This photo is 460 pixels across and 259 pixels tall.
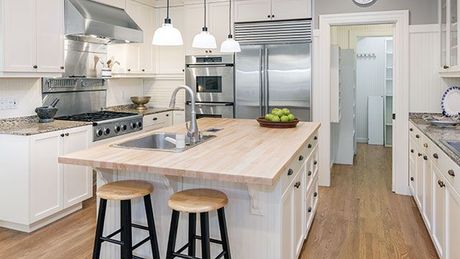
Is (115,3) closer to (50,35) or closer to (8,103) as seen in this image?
(50,35)

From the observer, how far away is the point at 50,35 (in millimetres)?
3795

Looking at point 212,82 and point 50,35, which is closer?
point 50,35

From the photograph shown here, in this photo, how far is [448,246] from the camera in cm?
241

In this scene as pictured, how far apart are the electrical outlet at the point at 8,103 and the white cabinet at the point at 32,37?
0.41m

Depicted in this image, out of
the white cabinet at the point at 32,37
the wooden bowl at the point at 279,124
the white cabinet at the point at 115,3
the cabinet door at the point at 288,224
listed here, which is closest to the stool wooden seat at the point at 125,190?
the cabinet door at the point at 288,224

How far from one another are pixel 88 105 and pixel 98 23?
3.87 ft

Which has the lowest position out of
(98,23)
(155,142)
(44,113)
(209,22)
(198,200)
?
(198,200)

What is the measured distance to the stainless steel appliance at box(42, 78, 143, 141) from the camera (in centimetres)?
416

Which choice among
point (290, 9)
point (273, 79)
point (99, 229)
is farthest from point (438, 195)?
point (290, 9)

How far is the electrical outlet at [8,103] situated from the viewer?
146 inches

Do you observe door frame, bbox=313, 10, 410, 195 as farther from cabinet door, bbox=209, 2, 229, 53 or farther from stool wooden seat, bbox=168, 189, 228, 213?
stool wooden seat, bbox=168, 189, 228, 213

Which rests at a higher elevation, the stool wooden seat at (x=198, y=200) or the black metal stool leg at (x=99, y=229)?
the stool wooden seat at (x=198, y=200)

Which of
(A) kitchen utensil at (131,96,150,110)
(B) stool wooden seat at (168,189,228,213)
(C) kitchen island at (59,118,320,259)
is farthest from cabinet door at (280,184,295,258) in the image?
(A) kitchen utensil at (131,96,150,110)

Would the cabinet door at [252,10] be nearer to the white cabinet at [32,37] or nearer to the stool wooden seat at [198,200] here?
the white cabinet at [32,37]
